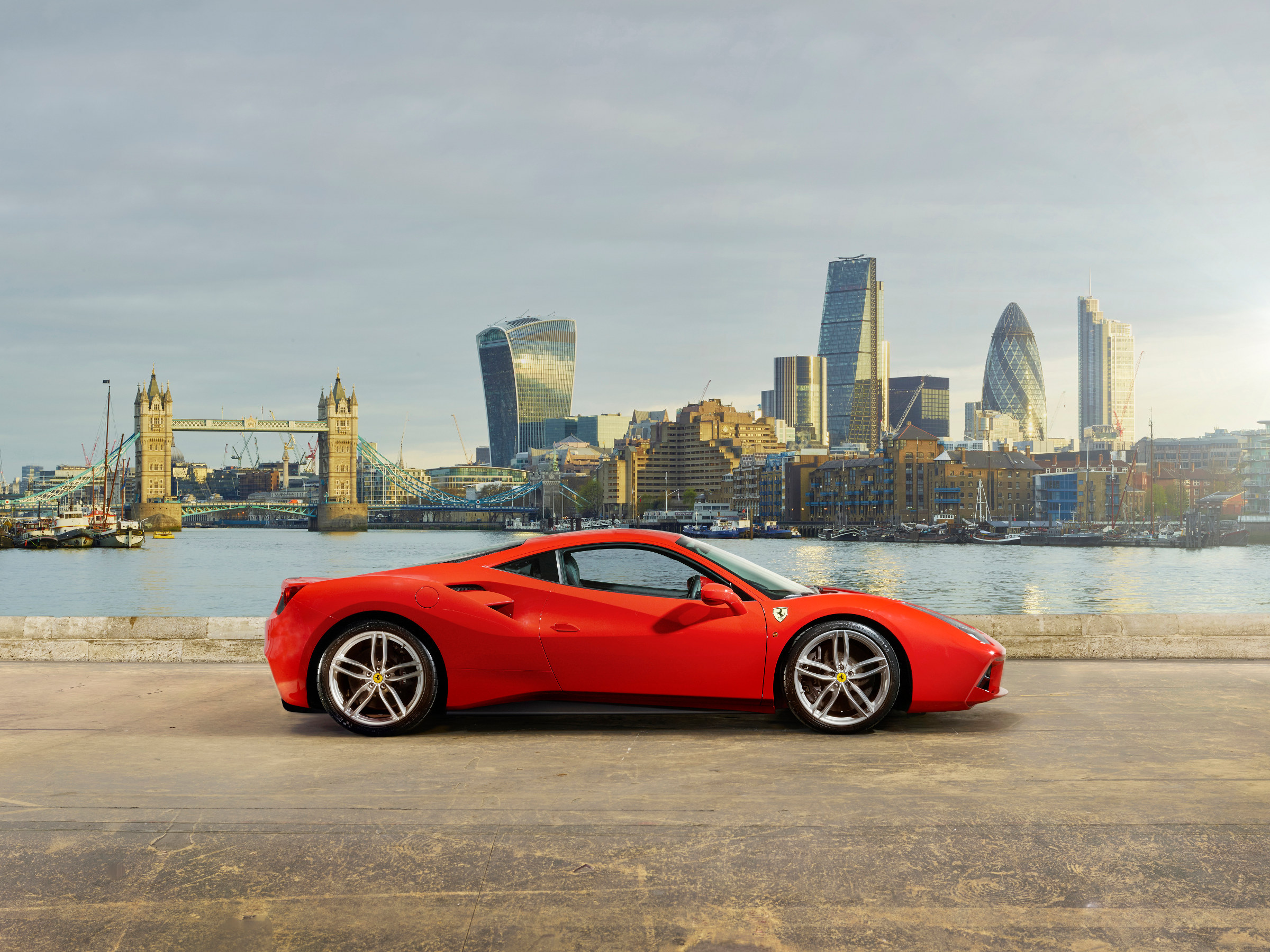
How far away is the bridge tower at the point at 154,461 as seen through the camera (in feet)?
498

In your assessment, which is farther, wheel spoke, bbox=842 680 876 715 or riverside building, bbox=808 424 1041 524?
riverside building, bbox=808 424 1041 524

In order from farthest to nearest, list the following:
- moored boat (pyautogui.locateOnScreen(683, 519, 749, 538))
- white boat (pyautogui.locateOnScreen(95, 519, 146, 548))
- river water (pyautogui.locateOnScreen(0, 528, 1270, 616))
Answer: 1. moored boat (pyautogui.locateOnScreen(683, 519, 749, 538))
2. white boat (pyautogui.locateOnScreen(95, 519, 146, 548))
3. river water (pyautogui.locateOnScreen(0, 528, 1270, 616))

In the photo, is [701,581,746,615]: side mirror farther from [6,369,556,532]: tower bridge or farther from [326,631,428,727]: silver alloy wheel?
[6,369,556,532]: tower bridge

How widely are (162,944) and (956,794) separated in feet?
10.3

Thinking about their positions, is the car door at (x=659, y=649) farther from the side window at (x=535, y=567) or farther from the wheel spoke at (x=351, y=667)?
the wheel spoke at (x=351, y=667)

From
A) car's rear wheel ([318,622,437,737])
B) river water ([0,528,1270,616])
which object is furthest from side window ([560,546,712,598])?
river water ([0,528,1270,616])

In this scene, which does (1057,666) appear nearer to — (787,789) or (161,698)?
(787,789)

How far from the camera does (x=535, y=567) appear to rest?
5.94 meters

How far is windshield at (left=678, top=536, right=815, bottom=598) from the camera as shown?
587 cm

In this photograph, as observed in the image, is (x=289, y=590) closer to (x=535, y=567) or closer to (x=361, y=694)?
(x=361, y=694)

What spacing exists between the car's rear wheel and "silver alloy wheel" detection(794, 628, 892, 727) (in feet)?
6.87

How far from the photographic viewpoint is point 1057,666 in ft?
26.6

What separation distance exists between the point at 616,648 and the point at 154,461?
572ft

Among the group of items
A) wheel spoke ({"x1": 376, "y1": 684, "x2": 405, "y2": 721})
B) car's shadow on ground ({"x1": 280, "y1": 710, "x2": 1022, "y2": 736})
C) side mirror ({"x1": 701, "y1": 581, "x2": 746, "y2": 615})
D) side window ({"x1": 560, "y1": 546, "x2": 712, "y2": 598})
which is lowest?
car's shadow on ground ({"x1": 280, "y1": 710, "x2": 1022, "y2": 736})
